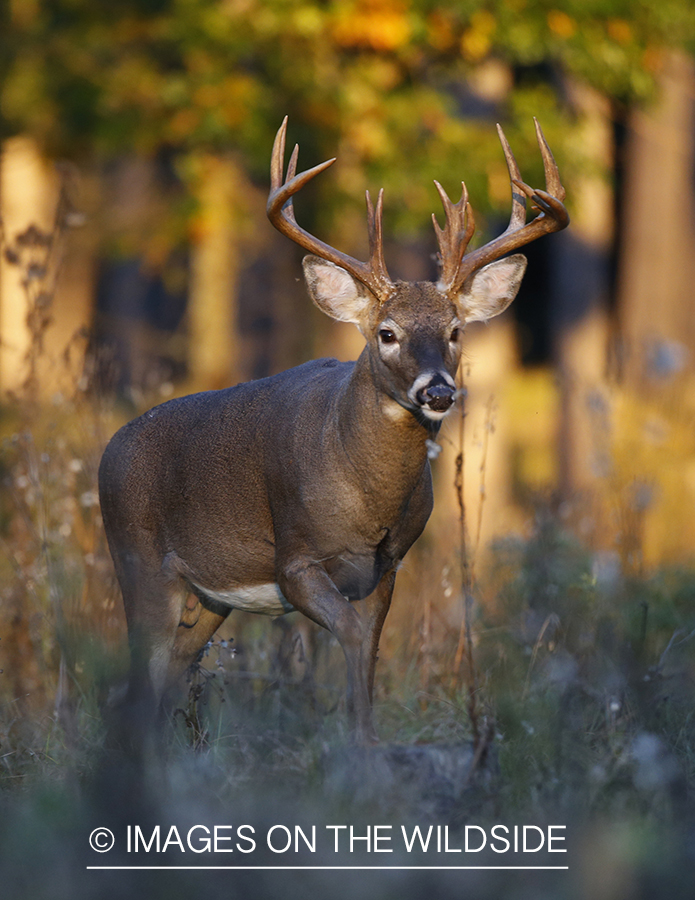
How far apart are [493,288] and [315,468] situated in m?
1.03

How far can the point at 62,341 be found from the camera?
11680 mm

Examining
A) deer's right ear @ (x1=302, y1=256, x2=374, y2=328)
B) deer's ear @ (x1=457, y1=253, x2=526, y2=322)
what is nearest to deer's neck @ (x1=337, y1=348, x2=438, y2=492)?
deer's right ear @ (x1=302, y1=256, x2=374, y2=328)

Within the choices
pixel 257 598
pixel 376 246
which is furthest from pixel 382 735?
pixel 376 246

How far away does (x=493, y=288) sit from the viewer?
4.91 m

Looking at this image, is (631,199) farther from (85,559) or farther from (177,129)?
(85,559)

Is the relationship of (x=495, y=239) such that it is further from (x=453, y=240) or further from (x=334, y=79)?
(x=334, y=79)

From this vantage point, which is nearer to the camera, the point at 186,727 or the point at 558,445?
the point at 186,727

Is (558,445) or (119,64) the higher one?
(119,64)

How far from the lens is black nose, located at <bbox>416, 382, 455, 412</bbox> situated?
4.11m

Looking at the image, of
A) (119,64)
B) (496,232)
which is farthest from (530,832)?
(496,232)

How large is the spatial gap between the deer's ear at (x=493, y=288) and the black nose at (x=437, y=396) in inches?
29.7

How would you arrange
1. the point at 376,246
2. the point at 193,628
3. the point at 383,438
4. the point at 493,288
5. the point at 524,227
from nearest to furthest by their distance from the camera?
the point at 383,438 → the point at 376,246 → the point at 524,227 → the point at 493,288 → the point at 193,628

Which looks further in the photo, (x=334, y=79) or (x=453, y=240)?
(x=334, y=79)

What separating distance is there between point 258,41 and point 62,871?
8017mm
